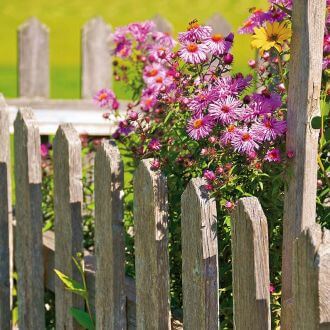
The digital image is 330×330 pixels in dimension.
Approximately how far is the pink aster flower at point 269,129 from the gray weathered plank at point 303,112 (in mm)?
40

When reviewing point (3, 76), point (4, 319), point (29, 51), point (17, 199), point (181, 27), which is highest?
point (181, 27)

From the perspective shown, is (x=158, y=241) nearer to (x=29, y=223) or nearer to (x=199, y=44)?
(x=199, y=44)

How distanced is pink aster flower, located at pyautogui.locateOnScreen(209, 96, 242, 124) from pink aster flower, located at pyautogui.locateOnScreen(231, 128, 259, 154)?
0.23 feet

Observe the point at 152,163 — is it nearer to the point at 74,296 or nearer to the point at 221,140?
the point at 221,140

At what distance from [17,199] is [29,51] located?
346 centimetres

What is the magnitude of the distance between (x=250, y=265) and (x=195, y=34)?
77 cm

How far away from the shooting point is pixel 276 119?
2.53 metres

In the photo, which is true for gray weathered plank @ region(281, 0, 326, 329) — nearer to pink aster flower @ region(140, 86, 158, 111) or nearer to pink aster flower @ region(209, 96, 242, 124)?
pink aster flower @ region(209, 96, 242, 124)

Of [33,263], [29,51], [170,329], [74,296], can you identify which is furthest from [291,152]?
[29,51]

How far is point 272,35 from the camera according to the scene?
250cm

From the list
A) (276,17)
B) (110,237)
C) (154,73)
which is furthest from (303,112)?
(154,73)

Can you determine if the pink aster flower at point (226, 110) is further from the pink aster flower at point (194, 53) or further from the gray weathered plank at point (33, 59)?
the gray weathered plank at point (33, 59)

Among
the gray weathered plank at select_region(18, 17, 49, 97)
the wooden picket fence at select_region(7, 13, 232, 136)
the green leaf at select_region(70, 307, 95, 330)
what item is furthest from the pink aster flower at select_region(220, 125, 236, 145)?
the gray weathered plank at select_region(18, 17, 49, 97)

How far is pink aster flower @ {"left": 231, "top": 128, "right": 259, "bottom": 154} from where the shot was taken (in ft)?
8.04
